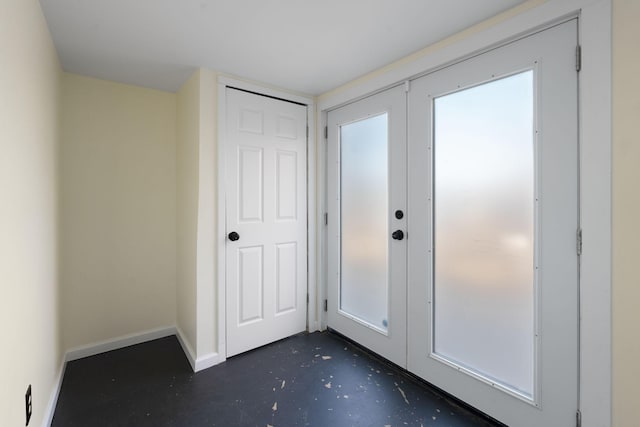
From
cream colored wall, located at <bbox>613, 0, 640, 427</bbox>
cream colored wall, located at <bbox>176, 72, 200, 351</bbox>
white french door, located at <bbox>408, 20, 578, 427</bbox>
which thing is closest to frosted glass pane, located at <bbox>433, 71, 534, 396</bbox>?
white french door, located at <bbox>408, 20, 578, 427</bbox>

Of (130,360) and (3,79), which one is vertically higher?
(3,79)

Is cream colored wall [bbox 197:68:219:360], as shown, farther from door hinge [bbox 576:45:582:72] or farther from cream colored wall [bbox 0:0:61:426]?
door hinge [bbox 576:45:582:72]

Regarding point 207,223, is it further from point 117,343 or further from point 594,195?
point 594,195

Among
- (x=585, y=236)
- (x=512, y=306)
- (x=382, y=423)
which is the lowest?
(x=382, y=423)

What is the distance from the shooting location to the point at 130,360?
231cm

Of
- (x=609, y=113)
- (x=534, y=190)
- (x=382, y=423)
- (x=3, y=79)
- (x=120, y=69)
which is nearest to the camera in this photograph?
(x=3, y=79)

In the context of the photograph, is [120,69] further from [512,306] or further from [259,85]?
[512,306]

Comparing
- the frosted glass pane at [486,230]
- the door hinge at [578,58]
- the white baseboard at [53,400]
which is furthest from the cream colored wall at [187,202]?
the door hinge at [578,58]

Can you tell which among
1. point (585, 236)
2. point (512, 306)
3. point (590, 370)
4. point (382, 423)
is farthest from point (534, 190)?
point (382, 423)

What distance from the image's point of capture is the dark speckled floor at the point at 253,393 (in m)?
1.68

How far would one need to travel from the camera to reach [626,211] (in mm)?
1203

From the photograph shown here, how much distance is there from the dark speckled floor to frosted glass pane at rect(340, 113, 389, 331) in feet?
1.43

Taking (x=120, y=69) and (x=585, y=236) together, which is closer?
(x=585, y=236)

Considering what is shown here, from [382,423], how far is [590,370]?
1.04 meters
